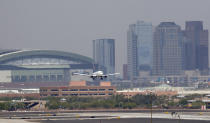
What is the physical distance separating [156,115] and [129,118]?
42.5 feet

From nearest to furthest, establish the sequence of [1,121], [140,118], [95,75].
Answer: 1. [95,75]
2. [1,121]
3. [140,118]

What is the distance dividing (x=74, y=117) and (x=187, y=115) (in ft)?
105

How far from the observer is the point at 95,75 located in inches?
A: 6299

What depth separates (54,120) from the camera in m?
184

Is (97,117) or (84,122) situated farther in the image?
(97,117)

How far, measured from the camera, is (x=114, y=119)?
7288 inches

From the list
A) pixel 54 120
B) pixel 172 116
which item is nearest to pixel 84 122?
pixel 54 120

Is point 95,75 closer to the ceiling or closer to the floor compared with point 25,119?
closer to the ceiling

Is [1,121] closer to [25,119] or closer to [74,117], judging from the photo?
[25,119]

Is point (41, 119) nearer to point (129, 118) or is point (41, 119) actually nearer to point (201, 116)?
point (129, 118)

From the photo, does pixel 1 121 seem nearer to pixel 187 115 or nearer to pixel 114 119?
pixel 114 119

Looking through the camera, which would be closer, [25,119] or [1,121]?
[1,121]

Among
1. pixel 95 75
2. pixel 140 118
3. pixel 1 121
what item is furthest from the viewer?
pixel 140 118

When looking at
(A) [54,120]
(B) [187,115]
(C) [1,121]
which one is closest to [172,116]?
(B) [187,115]
